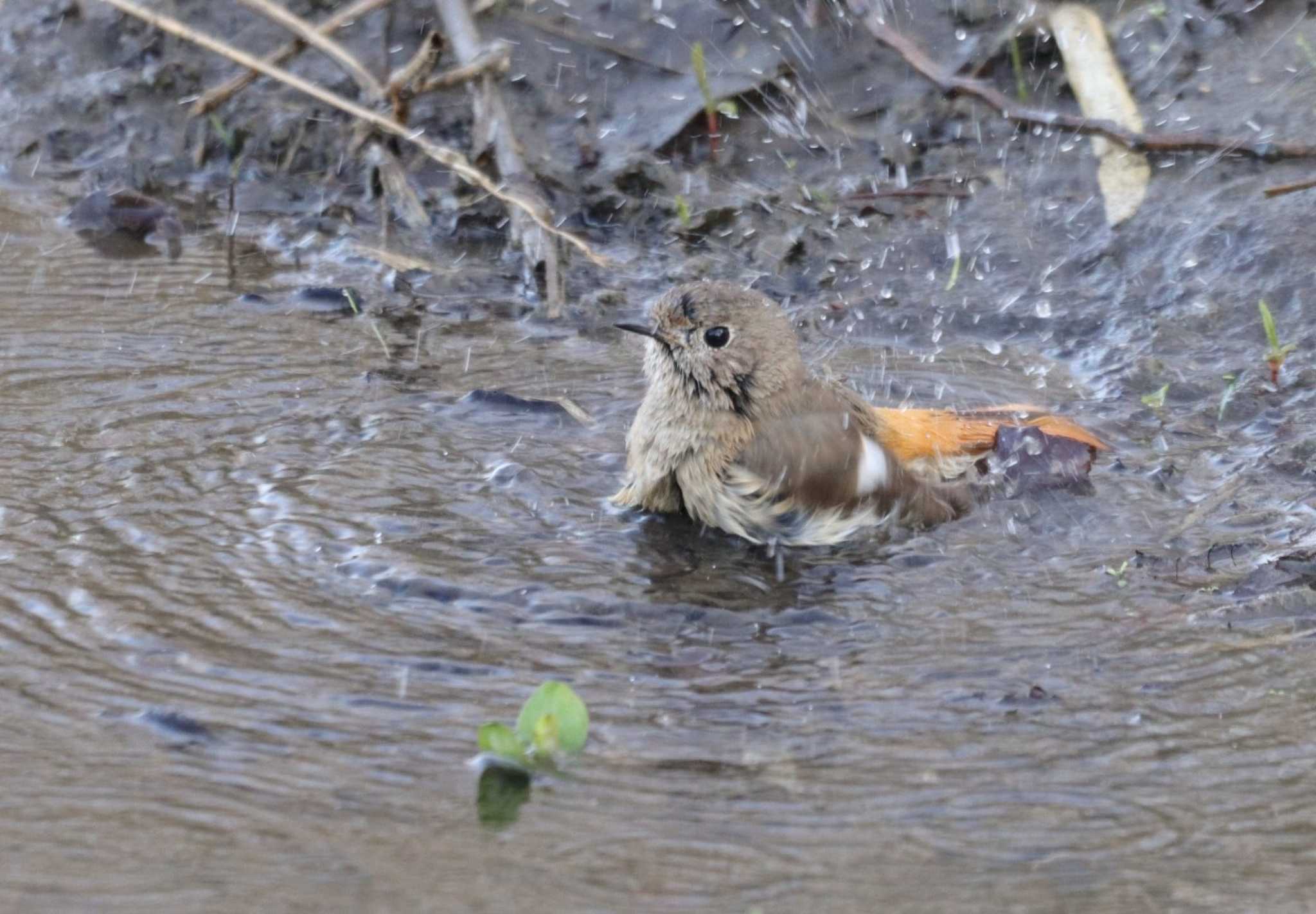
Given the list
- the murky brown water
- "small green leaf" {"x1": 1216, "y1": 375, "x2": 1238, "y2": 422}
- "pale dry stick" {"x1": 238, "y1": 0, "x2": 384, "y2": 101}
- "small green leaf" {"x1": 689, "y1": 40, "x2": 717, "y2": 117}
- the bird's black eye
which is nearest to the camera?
the murky brown water

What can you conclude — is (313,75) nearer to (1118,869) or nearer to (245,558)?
(245,558)

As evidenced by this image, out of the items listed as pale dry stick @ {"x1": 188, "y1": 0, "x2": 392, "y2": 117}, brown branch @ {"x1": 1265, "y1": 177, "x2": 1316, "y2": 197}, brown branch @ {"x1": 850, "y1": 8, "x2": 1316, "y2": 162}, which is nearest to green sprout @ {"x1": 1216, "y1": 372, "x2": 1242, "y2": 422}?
brown branch @ {"x1": 1265, "y1": 177, "x2": 1316, "y2": 197}

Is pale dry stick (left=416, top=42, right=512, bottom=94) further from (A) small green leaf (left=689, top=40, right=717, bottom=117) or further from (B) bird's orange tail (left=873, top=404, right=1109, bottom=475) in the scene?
(B) bird's orange tail (left=873, top=404, right=1109, bottom=475)

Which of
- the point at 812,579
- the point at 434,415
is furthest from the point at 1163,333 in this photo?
the point at 434,415

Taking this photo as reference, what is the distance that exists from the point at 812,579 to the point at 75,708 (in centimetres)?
200

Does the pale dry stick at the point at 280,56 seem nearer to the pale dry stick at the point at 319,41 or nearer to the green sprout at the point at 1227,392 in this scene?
the pale dry stick at the point at 319,41

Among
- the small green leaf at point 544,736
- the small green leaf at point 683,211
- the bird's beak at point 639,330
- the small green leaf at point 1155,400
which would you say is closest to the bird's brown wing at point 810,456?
the bird's beak at point 639,330

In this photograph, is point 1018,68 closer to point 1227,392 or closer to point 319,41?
point 1227,392

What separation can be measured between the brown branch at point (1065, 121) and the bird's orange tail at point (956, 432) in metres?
1.77

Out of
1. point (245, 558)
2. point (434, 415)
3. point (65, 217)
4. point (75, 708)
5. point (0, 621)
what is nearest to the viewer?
point (75, 708)

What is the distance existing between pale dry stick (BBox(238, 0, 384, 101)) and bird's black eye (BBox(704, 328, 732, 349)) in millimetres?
2452

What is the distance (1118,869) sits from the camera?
3.09 metres

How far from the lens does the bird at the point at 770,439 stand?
4.97 metres

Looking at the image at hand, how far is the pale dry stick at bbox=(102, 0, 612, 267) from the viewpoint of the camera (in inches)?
254
